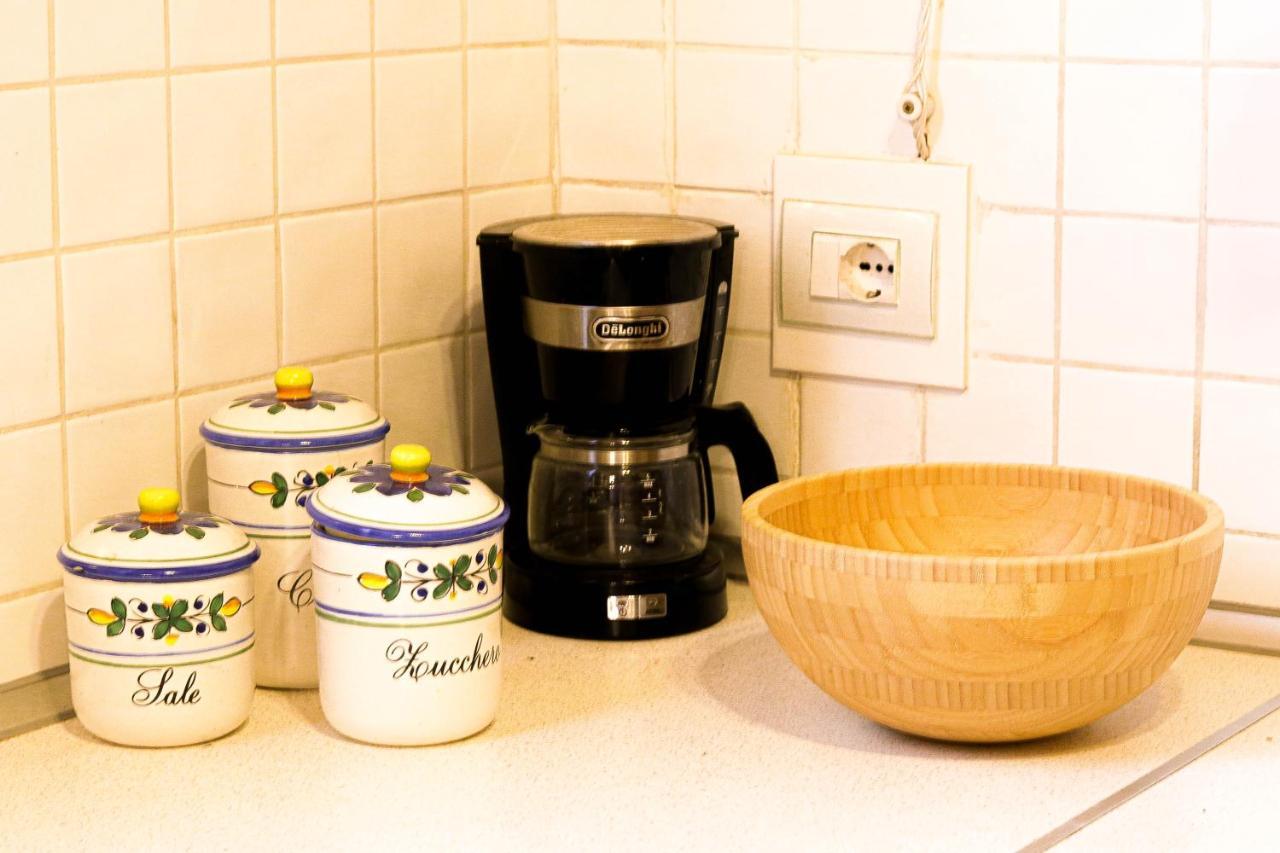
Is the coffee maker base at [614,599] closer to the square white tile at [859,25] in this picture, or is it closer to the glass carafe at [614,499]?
the glass carafe at [614,499]

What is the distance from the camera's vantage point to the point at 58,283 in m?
1.16

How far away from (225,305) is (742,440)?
1.25ft

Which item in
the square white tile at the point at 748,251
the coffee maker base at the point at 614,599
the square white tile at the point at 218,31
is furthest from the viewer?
the square white tile at the point at 748,251

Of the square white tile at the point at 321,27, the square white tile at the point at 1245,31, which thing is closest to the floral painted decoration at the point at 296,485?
the square white tile at the point at 321,27

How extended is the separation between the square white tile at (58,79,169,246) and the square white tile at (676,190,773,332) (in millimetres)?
437

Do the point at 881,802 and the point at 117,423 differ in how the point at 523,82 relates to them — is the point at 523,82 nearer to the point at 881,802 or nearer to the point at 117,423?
the point at 117,423

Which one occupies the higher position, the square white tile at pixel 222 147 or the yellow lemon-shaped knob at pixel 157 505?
the square white tile at pixel 222 147

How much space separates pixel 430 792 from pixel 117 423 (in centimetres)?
34

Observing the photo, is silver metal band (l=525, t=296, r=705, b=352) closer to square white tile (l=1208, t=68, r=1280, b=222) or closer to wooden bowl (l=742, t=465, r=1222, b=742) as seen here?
wooden bowl (l=742, t=465, r=1222, b=742)

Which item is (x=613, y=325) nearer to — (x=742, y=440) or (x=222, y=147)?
(x=742, y=440)

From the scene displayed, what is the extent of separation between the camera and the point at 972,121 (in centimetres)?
132

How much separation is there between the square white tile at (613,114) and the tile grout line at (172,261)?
390mm

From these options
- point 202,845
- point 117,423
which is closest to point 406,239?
point 117,423

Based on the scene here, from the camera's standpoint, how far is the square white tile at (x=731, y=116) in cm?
141
